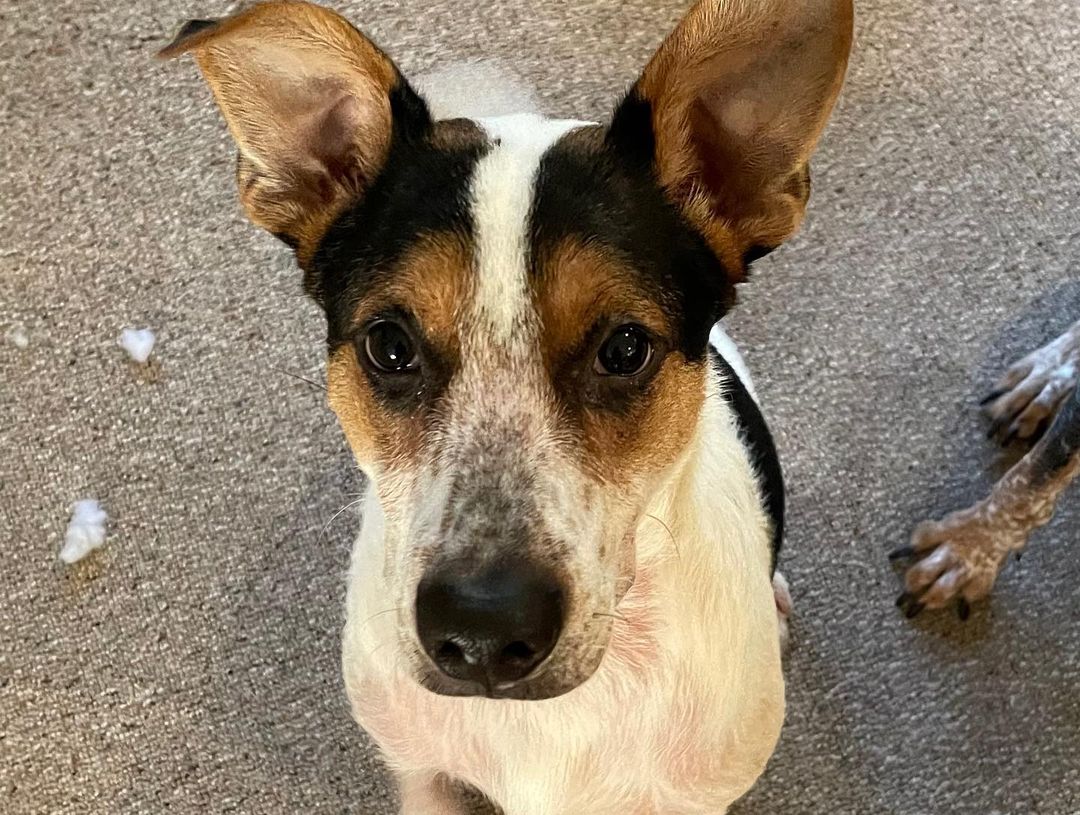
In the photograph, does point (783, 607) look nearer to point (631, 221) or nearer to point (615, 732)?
point (615, 732)

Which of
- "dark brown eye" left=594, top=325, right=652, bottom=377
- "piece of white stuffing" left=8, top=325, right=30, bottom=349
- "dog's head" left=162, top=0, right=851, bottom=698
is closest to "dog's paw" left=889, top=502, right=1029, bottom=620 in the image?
"dog's head" left=162, top=0, right=851, bottom=698

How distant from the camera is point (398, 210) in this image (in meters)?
1.64

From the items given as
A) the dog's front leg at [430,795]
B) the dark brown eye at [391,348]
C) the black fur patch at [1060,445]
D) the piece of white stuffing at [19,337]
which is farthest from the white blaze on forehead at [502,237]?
the piece of white stuffing at [19,337]

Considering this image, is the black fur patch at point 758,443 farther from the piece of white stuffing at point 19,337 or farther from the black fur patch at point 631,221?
the piece of white stuffing at point 19,337

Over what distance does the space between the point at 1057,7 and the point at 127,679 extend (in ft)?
10.8

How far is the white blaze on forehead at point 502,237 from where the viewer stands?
1536 millimetres

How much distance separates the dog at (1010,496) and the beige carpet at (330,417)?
0.28 ft

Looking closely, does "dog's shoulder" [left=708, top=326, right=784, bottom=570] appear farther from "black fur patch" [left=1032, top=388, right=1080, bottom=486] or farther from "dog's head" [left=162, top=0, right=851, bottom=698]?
"black fur patch" [left=1032, top=388, right=1080, bottom=486]

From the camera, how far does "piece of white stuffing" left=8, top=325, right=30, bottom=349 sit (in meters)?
3.10

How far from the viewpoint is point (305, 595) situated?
287 cm

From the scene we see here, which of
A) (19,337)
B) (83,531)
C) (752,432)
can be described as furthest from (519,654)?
(19,337)

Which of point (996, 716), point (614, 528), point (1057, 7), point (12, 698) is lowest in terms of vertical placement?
point (12, 698)

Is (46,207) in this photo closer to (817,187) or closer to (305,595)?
(305,595)

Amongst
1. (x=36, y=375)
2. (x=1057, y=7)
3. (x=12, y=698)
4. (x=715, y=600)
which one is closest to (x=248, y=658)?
(x=12, y=698)
